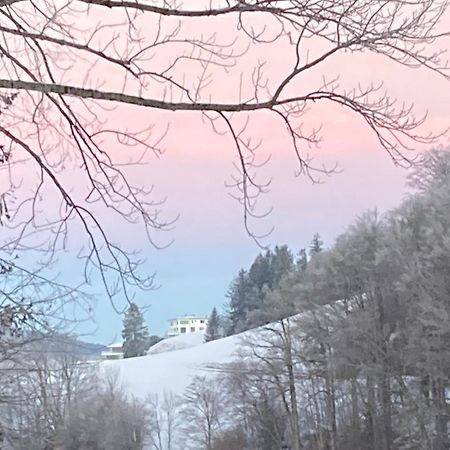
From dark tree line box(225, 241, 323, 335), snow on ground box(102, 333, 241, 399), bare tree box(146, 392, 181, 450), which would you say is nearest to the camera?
dark tree line box(225, 241, 323, 335)

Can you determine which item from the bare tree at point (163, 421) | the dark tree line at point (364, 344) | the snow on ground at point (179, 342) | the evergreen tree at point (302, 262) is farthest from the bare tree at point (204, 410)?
the snow on ground at point (179, 342)

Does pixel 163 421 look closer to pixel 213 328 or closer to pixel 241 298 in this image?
pixel 241 298

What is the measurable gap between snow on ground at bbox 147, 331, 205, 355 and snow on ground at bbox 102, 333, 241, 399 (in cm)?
472

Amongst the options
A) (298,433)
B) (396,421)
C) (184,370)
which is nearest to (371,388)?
(396,421)

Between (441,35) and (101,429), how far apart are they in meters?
23.0

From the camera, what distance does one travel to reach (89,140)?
3.00 meters

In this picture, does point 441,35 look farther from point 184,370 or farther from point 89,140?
point 184,370

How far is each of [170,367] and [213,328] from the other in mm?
8567

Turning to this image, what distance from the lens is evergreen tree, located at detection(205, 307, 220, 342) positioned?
4456 cm

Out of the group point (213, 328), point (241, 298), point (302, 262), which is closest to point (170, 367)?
point (241, 298)

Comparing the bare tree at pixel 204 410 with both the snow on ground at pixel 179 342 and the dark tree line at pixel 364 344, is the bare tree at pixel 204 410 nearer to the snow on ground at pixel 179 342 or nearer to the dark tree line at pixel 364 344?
the dark tree line at pixel 364 344

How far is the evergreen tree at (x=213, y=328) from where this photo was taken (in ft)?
146

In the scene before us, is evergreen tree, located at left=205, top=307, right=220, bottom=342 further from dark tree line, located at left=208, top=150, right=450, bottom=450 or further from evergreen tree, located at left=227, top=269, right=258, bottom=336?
dark tree line, located at left=208, top=150, right=450, bottom=450

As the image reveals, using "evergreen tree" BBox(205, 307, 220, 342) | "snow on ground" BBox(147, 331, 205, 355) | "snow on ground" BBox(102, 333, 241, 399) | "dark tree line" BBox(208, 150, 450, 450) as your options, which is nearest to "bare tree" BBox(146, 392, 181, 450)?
"snow on ground" BBox(102, 333, 241, 399)
